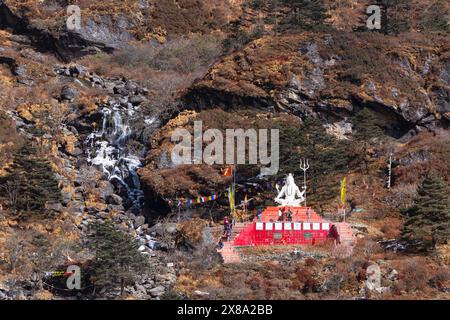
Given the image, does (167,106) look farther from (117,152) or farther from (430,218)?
(430,218)

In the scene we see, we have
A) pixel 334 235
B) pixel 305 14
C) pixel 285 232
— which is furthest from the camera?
pixel 305 14

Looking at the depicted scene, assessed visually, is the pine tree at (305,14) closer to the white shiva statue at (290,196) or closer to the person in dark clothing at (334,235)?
the white shiva statue at (290,196)

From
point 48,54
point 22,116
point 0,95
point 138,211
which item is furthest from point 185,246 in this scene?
point 48,54

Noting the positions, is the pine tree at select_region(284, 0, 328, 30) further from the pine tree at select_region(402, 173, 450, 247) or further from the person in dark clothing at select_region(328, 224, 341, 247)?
the pine tree at select_region(402, 173, 450, 247)

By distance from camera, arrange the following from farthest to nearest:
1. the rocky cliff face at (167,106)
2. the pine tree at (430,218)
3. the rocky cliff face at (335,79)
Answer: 1. the rocky cliff face at (335,79)
2. the rocky cliff face at (167,106)
3. the pine tree at (430,218)

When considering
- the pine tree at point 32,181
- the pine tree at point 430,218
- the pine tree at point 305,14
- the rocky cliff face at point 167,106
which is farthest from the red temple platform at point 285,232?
the pine tree at point 305,14

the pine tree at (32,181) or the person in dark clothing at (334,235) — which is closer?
the person in dark clothing at (334,235)

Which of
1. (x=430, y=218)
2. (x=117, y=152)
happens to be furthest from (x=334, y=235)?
(x=117, y=152)
